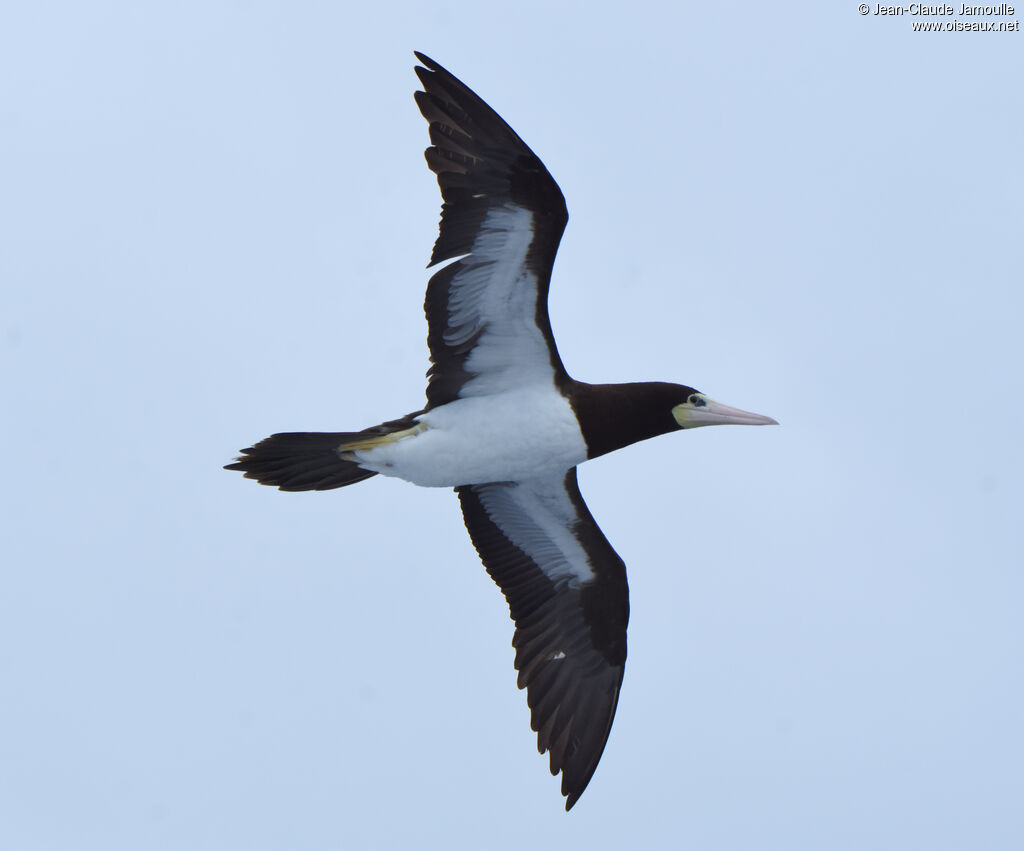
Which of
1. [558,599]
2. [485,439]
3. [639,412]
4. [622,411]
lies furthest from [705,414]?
[558,599]

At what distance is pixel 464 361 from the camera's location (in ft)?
33.9

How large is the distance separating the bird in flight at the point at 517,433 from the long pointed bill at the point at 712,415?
0.01 metres

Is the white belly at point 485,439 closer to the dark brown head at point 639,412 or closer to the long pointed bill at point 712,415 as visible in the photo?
the dark brown head at point 639,412

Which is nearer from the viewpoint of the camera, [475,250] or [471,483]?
[475,250]

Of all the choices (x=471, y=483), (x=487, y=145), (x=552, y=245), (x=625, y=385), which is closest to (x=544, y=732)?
(x=471, y=483)

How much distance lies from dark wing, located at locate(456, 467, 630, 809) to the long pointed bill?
0.99 metres

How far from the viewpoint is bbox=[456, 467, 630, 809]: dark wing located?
11000 mm

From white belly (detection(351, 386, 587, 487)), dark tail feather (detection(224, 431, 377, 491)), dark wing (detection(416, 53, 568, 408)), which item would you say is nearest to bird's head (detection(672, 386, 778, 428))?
white belly (detection(351, 386, 587, 487))

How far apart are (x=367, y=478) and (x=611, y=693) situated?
8.26 feet

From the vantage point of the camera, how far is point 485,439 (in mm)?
10219

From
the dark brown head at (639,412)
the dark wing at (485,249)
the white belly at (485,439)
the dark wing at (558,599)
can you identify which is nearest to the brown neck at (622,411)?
the dark brown head at (639,412)

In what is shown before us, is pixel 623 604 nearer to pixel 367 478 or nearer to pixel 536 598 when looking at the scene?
pixel 536 598

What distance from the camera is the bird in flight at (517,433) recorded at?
9.64 meters

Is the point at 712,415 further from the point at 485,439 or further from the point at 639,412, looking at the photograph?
the point at 485,439
